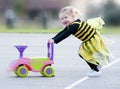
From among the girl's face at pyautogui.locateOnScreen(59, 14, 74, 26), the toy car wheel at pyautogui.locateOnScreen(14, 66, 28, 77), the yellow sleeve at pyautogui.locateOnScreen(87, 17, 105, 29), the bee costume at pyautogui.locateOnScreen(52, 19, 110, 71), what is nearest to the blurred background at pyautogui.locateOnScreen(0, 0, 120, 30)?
the yellow sleeve at pyautogui.locateOnScreen(87, 17, 105, 29)

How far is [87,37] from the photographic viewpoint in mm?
11398

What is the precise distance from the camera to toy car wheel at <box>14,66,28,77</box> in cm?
1115

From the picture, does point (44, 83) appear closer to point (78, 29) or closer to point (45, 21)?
point (78, 29)

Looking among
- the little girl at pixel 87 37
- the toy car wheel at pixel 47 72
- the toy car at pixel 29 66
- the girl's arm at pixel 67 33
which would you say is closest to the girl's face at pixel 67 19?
the little girl at pixel 87 37

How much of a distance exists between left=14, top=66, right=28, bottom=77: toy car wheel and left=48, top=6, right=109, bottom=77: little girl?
94cm

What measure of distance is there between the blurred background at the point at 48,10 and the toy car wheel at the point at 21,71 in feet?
33.1

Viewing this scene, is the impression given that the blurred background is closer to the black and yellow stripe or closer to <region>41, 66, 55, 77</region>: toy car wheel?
the black and yellow stripe

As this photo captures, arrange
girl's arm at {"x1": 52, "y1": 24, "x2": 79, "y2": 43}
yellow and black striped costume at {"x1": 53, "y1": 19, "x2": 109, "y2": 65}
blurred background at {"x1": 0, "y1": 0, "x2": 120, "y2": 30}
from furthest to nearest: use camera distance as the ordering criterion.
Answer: blurred background at {"x1": 0, "y1": 0, "x2": 120, "y2": 30}, yellow and black striped costume at {"x1": 53, "y1": 19, "x2": 109, "y2": 65}, girl's arm at {"x1": 52, "y1": 24, "x2": 79, "y2": 43}

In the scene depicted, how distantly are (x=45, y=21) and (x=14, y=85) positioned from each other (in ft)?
56.8

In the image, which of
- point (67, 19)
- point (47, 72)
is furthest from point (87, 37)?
point (47, 72)

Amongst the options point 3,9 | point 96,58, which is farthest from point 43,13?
point 96,58

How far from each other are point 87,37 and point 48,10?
1356 centimetres

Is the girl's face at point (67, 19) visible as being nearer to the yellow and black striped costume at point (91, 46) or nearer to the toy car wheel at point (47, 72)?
the yellow and black striped costume at point (91, 46)

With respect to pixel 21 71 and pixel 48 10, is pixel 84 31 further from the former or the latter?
pixel 48 10
